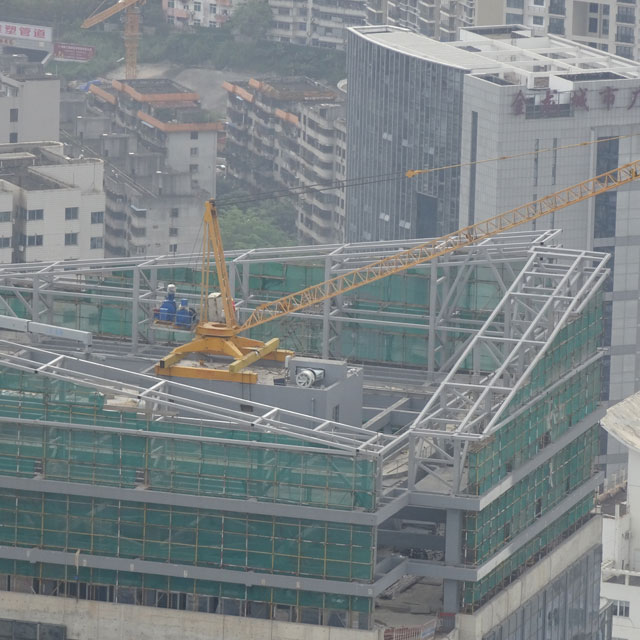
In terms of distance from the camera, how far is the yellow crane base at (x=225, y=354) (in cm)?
18088

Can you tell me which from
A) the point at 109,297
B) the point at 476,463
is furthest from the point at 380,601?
the point at 109,297

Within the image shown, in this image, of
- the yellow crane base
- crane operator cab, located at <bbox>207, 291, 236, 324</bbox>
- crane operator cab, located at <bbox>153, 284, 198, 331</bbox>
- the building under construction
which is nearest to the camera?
the building under construction

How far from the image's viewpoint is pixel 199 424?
539ft

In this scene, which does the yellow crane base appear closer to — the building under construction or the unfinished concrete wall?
the building under construction

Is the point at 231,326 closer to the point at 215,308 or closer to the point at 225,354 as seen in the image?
the point at 225,354

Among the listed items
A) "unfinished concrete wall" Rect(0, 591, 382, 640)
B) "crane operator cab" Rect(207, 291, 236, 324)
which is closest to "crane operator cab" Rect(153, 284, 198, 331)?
"crane operator cab" Rect(207, 291, 236, 324)

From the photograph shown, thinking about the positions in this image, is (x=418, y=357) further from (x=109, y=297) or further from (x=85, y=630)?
(x=85, y=630)

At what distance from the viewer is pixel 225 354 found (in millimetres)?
185750

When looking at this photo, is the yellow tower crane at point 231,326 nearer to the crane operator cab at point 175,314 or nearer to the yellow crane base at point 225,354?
the yellow crane base at point 225,354

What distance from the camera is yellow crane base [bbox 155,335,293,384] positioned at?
7121 inches

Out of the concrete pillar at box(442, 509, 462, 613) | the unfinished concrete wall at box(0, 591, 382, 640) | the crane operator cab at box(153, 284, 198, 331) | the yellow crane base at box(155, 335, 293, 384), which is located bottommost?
the unfinished concrete wall at box(0, 591, 382, 640)

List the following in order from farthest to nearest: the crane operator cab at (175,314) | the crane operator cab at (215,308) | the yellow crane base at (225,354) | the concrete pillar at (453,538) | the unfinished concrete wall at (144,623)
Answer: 1. the crane operator cab at (175,314)
2. the crane operator cab at (215,308)
3. the yellow crane base at (225,354)
4. the concrete pillar at (453,538)
5. the unfinished concrete wall at (144,623)

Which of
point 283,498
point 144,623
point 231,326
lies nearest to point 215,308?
point 231,326

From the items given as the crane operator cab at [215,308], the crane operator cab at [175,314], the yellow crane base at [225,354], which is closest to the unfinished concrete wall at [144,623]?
the yellow crane base at [225,354]
